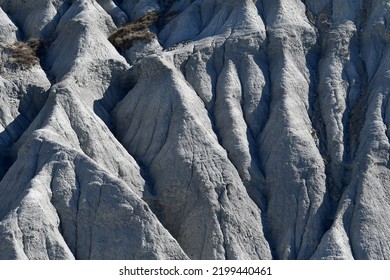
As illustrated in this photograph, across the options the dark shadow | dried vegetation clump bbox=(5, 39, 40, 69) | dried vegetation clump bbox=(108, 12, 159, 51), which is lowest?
the dark shadow

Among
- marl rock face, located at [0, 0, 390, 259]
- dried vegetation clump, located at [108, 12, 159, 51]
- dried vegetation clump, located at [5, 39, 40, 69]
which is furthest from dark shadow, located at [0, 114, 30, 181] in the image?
dried vegetation clump, located at [108, 12, 159, 51]

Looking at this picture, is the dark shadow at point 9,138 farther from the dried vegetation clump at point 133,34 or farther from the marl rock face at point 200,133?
the dried vegetation clump at point 133,34

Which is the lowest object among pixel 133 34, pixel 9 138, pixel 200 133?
pixel 9 138

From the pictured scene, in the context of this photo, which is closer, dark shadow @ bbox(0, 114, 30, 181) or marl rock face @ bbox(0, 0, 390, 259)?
marl rock face @ bbox(0, 0, 390, 259)

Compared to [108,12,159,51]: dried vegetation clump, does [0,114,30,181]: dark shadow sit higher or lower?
lower

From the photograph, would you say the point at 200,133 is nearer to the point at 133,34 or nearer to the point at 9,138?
the point at 9,138

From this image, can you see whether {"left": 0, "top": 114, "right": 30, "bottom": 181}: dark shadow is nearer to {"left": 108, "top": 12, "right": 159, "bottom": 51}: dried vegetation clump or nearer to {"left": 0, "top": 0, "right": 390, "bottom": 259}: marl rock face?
{"left": 0, "top": 0, "right": 390, "bottom": 259}: marl rock face

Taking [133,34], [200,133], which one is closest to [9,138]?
[200,133]
